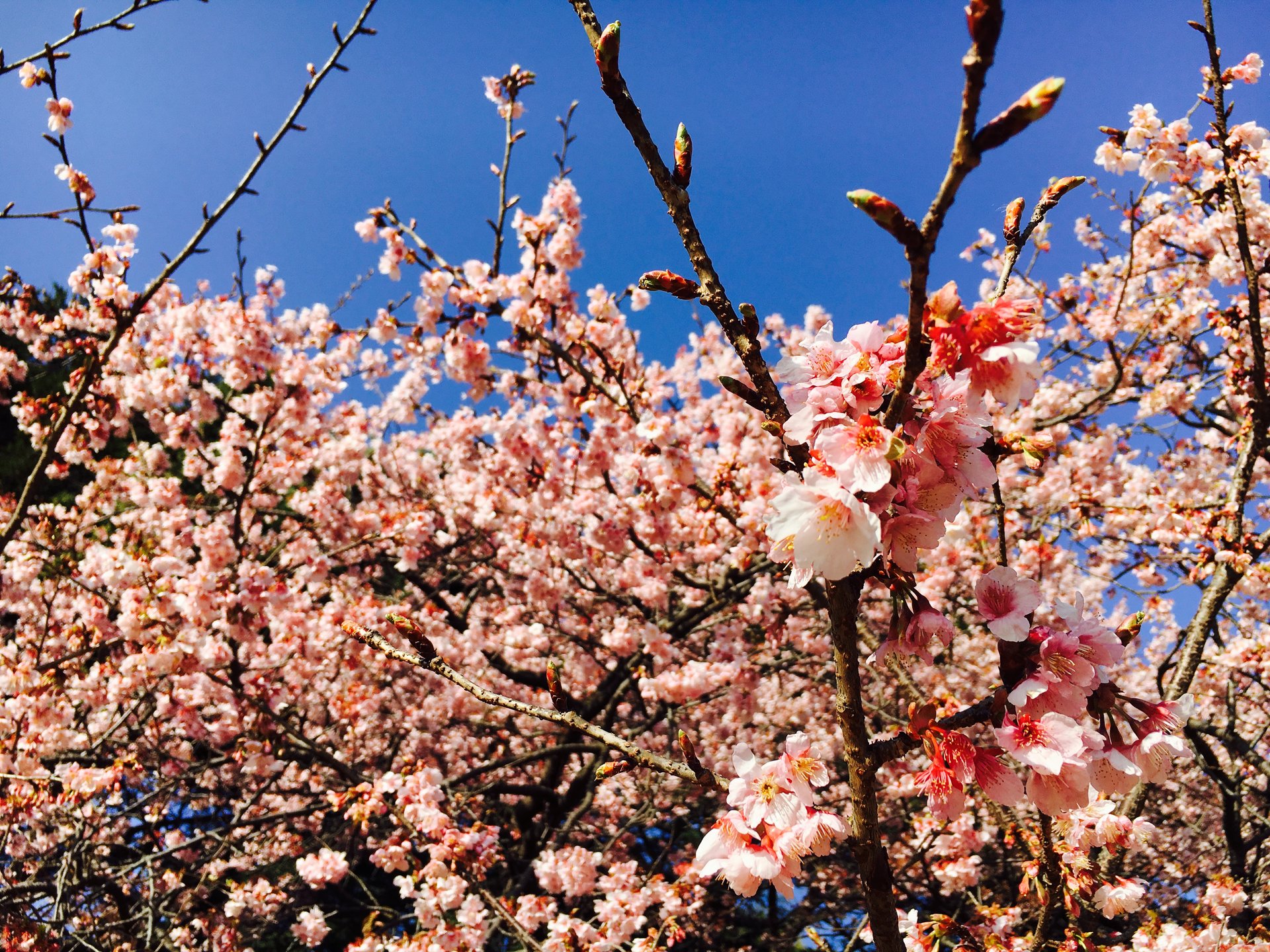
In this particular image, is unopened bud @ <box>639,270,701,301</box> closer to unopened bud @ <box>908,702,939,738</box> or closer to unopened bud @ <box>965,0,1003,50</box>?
unopened bud @ <box>965,0,1003,50</box>

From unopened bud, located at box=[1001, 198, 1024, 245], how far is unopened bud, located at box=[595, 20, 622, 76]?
0.78 meters

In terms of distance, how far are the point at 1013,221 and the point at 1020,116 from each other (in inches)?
25.1

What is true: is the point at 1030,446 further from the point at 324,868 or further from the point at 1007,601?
the point at 324,868

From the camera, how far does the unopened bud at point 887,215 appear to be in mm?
824

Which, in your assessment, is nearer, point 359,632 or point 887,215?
point 887,215

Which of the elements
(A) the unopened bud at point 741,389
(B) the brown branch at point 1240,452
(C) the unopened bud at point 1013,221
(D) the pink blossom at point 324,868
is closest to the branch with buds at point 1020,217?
(C) the unopened bud at point 1013,221

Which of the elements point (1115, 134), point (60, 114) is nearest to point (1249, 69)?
point (1115, 134)

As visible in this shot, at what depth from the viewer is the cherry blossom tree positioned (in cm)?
116

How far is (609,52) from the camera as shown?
1135 mm

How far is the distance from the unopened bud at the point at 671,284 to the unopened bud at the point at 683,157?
18cm

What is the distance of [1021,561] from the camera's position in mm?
5531

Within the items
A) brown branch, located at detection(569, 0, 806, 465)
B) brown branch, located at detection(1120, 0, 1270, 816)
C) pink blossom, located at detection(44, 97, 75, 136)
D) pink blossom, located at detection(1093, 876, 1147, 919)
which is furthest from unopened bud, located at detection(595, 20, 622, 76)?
pink blossom, located at detection(44, 97, 75, 136)

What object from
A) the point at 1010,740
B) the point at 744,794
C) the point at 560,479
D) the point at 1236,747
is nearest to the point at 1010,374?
the point at 1010,740

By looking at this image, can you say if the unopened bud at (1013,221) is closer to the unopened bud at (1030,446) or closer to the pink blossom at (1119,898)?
the unopened bud at (1030,446)
